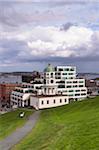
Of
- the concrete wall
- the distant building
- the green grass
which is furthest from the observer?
the distant building

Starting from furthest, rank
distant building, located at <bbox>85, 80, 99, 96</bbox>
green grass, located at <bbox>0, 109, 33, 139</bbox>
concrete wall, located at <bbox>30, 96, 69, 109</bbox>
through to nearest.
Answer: distant building, located at <bbox>85, 80, 99, 96</bbox>, concrete wall, located at <bbox>30, 96, 69, 109</bbox>, green grass, located at <bbox>0, 109, 33, 139</bbox>

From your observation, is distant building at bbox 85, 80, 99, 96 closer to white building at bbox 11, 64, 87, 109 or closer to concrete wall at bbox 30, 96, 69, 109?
white building at bbox 11, 64, 87, 109

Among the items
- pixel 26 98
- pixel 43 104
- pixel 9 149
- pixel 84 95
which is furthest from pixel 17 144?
pixel 84 95

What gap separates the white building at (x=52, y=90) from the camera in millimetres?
86500

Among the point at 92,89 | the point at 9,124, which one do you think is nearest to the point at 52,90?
the point at 9,124

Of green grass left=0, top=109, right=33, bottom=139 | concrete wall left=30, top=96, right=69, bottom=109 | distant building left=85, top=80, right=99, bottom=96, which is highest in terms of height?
distant building left=85, top=80, right=99, bottom=96

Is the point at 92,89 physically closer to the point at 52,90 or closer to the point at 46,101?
the point at 52,90

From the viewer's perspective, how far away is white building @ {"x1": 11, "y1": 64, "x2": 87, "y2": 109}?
284 feet

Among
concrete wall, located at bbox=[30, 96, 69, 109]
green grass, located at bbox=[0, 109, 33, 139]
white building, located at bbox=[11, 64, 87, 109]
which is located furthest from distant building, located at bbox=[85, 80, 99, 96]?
green grass, located at bbox=[0, 109, 33, 139]

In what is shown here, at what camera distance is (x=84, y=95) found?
10950 cm

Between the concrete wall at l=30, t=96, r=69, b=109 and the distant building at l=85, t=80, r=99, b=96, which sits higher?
the distant building at l=85, t=80, r=99, b=96

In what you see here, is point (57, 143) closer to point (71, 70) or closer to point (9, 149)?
point (9, 149)

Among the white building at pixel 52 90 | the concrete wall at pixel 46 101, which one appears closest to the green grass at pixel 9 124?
the concrete wall at pixel 46 101

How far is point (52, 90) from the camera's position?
98188 mm
